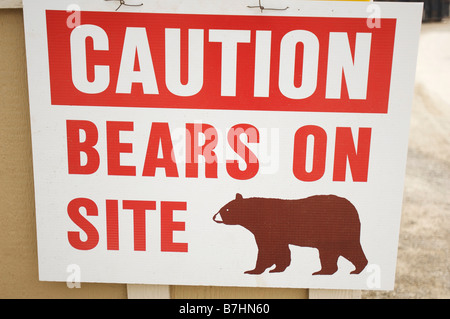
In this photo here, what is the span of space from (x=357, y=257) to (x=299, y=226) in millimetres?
168

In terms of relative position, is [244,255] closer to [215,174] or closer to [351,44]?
[215,174]

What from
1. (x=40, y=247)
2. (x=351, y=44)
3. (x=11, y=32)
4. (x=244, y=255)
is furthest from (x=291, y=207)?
(x=11, y=32)

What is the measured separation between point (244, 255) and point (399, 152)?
18.2 inches

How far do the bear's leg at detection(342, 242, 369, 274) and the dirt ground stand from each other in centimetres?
109

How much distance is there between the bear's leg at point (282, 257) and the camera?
104 centimetres

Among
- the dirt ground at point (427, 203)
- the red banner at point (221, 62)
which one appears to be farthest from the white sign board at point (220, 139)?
the dirt ground at point (427, 203)

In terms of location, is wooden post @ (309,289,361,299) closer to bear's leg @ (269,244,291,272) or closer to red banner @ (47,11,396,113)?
bear's leg @ (269,244,291,272)

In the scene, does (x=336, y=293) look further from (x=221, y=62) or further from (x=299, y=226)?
(x=221, y=62)

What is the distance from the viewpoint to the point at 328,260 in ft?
3.40

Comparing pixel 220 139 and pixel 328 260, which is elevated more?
pixel 220 139

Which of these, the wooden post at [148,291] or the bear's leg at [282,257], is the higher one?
the bear's leg at [282,257]

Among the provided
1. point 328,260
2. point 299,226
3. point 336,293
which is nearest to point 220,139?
Answer: point 299,226

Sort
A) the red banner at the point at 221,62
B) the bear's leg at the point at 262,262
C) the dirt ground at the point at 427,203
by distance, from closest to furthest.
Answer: the red banner at the point at 221,62 < the bear's leg at the point at 262,262 < the dirt ground at the point at 427,203

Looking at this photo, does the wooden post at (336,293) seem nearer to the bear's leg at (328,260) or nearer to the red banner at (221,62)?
the bear's leg at (328,260)
